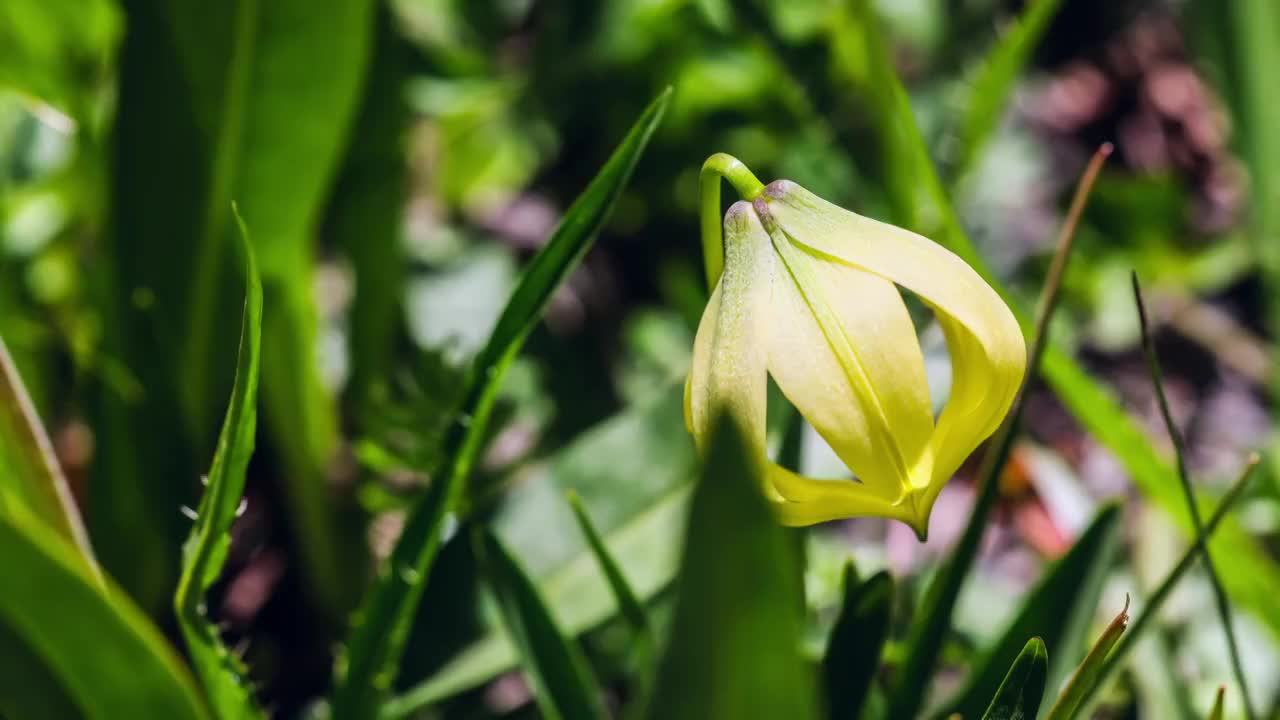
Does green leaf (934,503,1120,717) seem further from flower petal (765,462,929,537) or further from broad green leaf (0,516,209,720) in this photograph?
broad green leaf (0,516,209,720)

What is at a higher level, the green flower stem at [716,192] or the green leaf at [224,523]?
the green flower stem at [716,192]

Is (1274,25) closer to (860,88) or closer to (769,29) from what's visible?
(860,88)

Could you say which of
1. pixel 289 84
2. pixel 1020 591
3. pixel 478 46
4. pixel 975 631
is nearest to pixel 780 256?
pixel 289 84

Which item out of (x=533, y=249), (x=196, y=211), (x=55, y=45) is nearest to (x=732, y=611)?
(x=196, y=211)

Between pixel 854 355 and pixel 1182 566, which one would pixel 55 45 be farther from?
pixel 1182 566

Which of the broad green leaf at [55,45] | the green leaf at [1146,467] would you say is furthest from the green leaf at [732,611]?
the broad green leaf at [55,45]

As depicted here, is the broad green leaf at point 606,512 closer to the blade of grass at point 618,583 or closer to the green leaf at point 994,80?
the blade of grass at point 618,583
